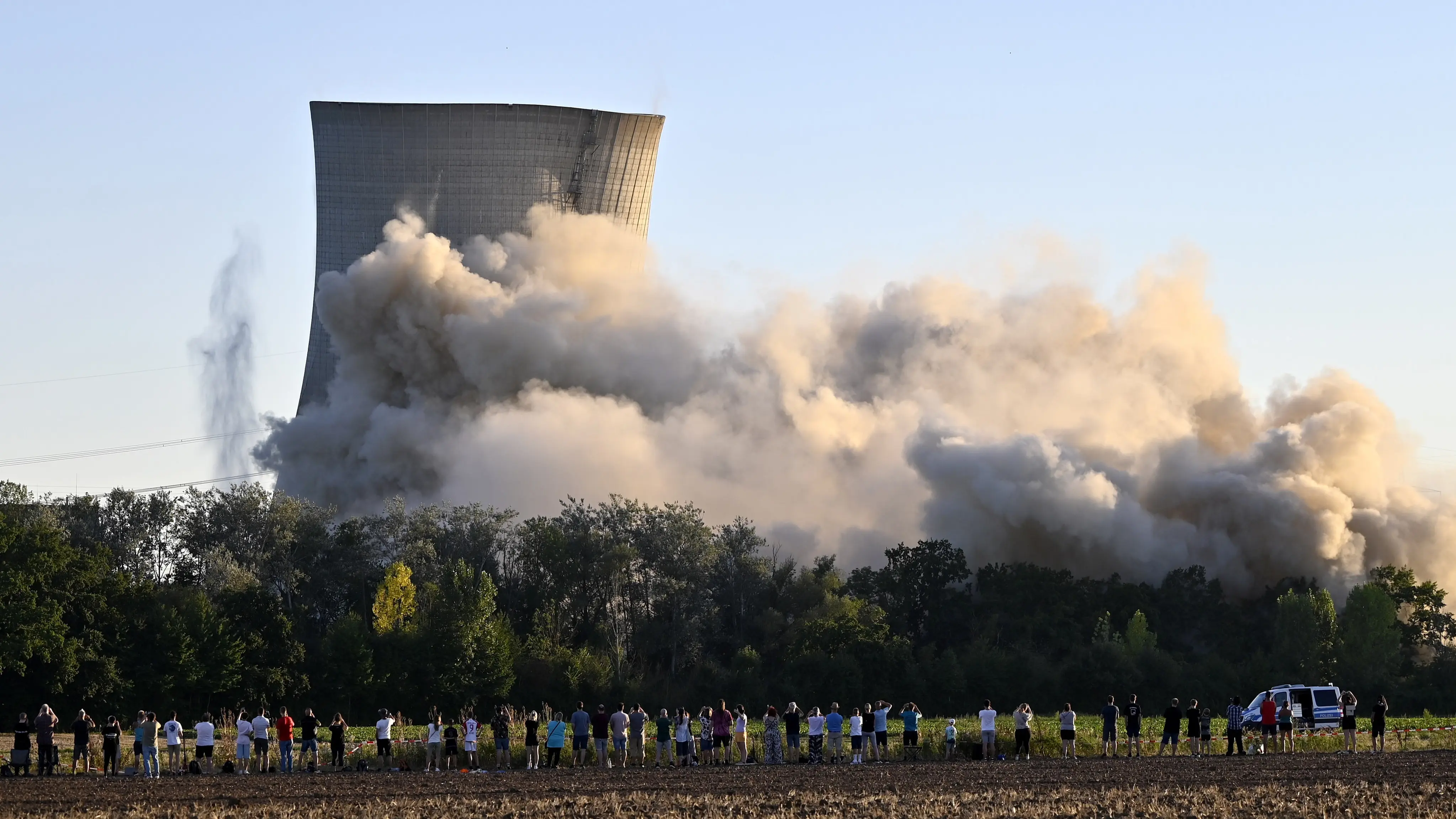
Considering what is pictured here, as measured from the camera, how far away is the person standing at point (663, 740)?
3738 centimetres

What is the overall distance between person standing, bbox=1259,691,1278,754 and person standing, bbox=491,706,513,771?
15.0 metres

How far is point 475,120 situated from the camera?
75000mm

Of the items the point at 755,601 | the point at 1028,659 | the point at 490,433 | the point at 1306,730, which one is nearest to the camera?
the point at 1306,730

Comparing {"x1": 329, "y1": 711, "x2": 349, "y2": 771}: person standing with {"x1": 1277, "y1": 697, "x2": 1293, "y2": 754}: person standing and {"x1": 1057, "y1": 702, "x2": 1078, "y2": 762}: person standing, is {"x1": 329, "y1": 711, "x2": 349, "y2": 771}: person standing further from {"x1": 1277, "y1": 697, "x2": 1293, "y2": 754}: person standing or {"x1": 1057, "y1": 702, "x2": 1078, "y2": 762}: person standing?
{"x1": 1277, "y1": 697, "x2": 1293, "y2": 754}: person standing

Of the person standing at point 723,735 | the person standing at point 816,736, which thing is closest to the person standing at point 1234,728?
the person standing at point 816,736

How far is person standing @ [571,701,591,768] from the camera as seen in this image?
3625 cm

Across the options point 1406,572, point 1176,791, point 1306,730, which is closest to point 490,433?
point 1406,572

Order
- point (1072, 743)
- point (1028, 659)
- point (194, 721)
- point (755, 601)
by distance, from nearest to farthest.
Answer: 1. point (1072, 743)
2. point (194, 721)
3. point (1028, 659)
4. point (755, 601)

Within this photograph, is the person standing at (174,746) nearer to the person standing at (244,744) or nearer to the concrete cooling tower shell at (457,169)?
the person standing at (244,744)

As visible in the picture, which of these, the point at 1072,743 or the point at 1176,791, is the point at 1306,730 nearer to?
the point at 1072,743

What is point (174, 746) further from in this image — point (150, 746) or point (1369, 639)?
point (1369, 639)

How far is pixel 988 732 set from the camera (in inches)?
1486

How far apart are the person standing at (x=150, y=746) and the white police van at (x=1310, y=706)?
24.1 metres

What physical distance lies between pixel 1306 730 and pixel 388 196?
43891mm
